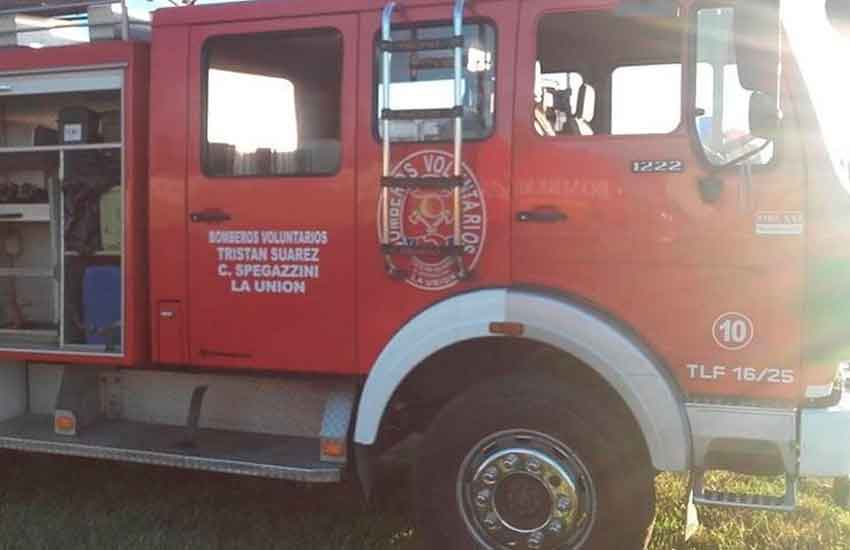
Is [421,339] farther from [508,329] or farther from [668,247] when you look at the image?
[668,247]

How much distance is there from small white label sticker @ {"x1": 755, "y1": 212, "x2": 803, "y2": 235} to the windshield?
0.25 meters

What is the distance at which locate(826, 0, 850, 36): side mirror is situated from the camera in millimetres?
3838

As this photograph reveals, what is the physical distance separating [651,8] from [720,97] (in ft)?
1.62

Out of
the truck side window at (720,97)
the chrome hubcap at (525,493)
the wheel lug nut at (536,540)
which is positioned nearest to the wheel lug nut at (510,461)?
A: the chrome hubcap at (525,493)

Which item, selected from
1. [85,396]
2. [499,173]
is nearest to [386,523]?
[85,396]

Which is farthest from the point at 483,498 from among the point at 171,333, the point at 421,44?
the point at 421,44

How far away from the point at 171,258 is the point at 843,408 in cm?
329

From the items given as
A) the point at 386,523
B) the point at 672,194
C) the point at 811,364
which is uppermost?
the point at 672,194

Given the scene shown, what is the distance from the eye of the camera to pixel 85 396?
17.2 ft

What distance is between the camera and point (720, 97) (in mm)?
3838

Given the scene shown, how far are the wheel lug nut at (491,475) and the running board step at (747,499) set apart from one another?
2.87ft

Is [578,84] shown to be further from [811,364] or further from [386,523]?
[386,523]

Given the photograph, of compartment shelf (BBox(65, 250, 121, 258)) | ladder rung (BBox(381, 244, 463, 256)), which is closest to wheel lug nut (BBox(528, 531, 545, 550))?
ladder rung (BBox(381, 244, 463, 256))

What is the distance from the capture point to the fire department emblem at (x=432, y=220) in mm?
4230
